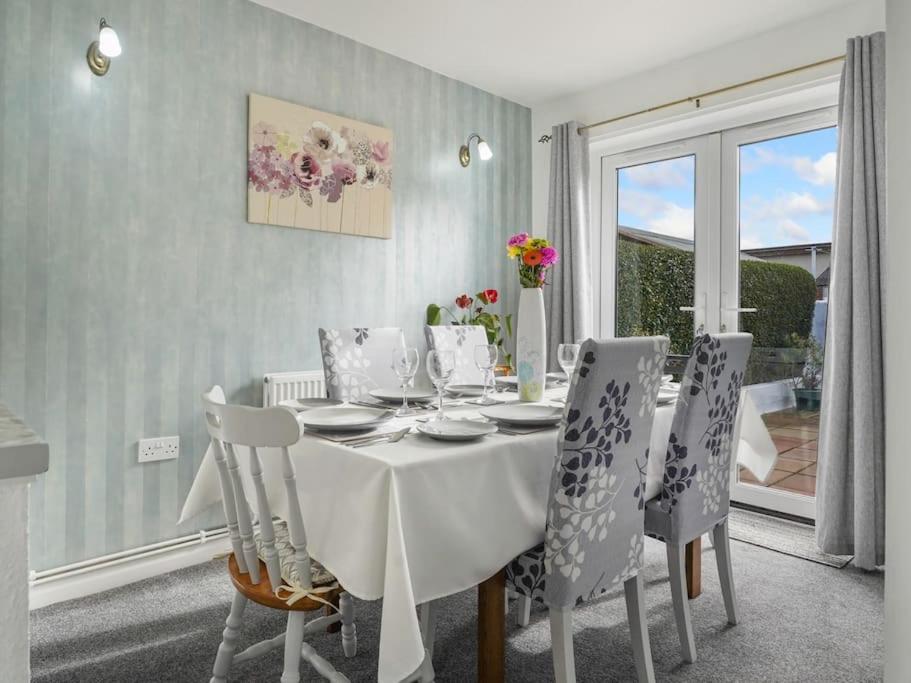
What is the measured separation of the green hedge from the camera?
11.0 feet

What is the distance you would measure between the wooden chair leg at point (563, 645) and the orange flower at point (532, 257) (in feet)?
3.61

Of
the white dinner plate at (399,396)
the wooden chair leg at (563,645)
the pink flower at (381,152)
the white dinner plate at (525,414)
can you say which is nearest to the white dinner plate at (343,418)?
the white dinner plate at (399,396)

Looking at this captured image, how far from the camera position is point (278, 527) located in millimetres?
1780

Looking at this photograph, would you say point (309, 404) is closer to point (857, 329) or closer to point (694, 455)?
point (694, 455)

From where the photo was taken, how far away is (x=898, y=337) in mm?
829

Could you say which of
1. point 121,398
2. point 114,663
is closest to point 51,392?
point 121,398

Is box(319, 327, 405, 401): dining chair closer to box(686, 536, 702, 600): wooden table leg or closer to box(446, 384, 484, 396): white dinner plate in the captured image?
box(446, 384, 484, 396): white dinner plate

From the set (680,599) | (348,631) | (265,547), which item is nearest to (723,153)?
(680,599)

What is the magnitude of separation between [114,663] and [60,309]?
130cm

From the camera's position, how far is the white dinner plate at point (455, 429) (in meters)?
1.54

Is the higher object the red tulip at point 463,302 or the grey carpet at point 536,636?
the red tulip at point 463,302

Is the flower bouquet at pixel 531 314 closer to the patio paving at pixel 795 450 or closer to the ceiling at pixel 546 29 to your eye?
the ceiling at pixel 546 29

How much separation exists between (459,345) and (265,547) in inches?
67.8

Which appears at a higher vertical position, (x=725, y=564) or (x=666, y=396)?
(x=666, y=396)
